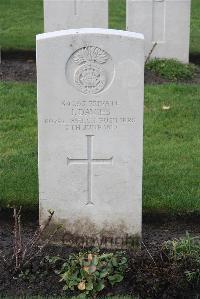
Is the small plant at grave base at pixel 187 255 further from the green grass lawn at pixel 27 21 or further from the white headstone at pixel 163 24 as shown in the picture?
the green grass lawn at pixel 27 21

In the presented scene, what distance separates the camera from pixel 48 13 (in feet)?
34.8

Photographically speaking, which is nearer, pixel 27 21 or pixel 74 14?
pixel 74 14

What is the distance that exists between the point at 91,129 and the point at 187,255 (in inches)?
43.3

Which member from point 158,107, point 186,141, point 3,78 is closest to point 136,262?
point 186,141

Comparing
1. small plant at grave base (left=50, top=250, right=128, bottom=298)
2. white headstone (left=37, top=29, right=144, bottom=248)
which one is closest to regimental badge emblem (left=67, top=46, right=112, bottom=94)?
white headstone (left=37, top=29, right=144, bottom=248)

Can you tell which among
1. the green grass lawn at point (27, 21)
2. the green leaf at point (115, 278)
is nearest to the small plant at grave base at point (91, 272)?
the green leaf at point (115, 278)

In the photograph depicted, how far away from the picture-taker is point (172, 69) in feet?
33.6

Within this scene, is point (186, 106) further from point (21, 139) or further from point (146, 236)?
point (146, 236)

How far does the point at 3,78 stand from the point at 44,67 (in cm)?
476

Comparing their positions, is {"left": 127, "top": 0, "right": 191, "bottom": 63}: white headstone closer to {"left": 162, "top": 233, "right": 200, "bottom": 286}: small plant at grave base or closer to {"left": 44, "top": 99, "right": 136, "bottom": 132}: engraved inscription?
{"left": 44, "top": 99, "right": 136, "bottom": 132}: engraved inscription

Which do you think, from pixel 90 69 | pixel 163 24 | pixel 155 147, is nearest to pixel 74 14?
pixel 163 24

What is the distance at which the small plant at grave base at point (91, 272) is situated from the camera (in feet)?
16.0

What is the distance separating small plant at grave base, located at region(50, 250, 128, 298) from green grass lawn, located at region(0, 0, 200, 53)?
22.1ft

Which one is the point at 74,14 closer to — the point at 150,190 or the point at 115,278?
the point at 150,190
